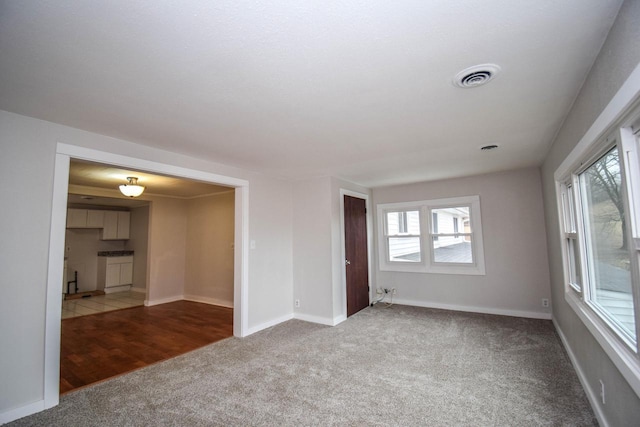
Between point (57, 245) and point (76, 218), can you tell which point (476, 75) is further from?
point (76, 218)

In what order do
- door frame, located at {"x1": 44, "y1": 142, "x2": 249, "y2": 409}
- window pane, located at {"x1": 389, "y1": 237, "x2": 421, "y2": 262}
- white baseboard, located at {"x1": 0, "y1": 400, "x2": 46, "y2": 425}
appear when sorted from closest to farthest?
white baseboard, located at {"x1": 0, "y1": 400, "x2": 46, "y2": 425}
door frame, located at {"x1": 44, "y1": 142, "x2": 249, "y2": 409}
window pane, located at {"x1": 389, "y1": 237, "x2": 421, "y2": 262}

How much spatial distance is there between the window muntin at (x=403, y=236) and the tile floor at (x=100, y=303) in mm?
5251

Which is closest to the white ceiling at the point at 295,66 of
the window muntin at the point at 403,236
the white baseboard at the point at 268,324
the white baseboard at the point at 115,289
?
the white baseboard at the point at 268,324

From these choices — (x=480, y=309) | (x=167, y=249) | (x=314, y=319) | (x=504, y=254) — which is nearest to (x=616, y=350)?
(x=504, y=254)

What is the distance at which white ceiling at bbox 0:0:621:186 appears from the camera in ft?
4.17

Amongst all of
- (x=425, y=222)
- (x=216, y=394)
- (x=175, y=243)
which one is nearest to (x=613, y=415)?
(x=216, y=394)

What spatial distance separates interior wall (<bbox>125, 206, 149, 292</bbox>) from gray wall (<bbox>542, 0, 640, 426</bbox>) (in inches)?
315

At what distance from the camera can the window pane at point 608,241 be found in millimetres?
1711

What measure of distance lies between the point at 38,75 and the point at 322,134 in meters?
1.97

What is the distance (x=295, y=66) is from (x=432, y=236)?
4304 millimetres

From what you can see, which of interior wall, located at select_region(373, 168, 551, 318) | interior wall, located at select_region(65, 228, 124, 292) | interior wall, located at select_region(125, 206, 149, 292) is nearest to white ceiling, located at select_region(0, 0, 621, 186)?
interior wall, located at select_region(373, 168, 551, 318)

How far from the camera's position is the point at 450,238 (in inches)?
199

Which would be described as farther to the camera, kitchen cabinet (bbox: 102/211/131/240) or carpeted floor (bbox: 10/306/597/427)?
kitchen cabinet (bbox: 102/211/131/240)

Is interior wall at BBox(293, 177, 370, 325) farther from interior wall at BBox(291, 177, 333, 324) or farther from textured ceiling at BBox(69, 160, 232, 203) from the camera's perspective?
textured ceiling at BBox(69, 160, 232, 203)
